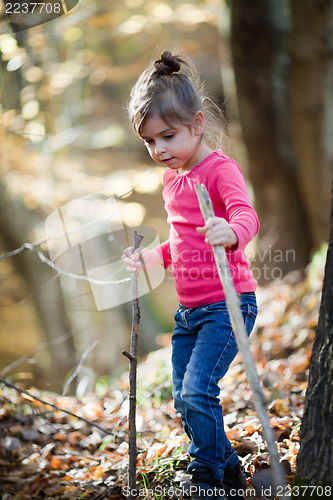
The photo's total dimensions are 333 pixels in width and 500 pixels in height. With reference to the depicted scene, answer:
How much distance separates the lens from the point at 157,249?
8.96 feet

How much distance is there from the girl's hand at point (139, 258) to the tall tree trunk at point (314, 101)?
483 centimetres

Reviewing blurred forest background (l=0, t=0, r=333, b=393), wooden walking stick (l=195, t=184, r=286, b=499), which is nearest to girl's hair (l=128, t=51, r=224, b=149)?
wooden walking stick (l=195, t=184, r=286, b=499)

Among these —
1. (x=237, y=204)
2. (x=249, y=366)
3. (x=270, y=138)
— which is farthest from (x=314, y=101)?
(x=249, y=366)

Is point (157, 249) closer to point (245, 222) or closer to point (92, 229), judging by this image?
point (245, 222)

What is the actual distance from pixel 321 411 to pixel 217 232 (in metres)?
0.80

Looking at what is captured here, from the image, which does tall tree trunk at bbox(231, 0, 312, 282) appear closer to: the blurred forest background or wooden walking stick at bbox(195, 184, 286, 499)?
the blurred forest background

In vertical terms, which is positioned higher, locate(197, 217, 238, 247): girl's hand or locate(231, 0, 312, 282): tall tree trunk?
locate(231, 0, 312, 282): tall tree trunk

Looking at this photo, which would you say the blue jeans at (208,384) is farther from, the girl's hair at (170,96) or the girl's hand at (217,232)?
the girl's hair at (170,96)

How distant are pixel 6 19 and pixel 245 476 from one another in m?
5.63

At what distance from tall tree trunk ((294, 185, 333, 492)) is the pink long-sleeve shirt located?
1.47ft

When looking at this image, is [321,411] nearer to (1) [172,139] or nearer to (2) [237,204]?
(2) [237,204]

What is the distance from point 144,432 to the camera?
3.62 m

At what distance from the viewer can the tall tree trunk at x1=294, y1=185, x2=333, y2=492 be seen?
195 centimetres

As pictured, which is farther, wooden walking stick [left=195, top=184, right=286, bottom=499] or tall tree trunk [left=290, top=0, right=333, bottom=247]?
tall tree trunk [left=290, top=0, right=333, bottom=247]
